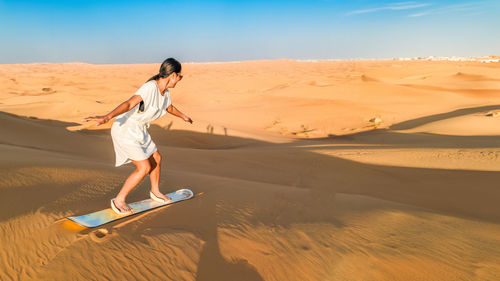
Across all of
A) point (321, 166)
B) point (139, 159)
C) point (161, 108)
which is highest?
point (161, 108)

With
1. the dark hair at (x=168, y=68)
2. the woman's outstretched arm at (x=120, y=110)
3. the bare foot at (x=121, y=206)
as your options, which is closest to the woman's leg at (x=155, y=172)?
the bare foot at (x=121, y=206)

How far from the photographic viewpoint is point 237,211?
2.79 m

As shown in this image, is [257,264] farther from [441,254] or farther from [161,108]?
[161,108]

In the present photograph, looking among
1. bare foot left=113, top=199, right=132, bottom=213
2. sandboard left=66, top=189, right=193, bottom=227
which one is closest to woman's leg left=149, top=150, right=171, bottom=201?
sandboard left=66, top=189, right=193, bottom=227

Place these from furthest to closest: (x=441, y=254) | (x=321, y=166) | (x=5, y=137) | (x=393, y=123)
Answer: (x=393, y=123) → (x=5, y=137) → (x=321, y=166) → (x=441, y=254)

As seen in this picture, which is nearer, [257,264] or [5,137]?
[257,264]

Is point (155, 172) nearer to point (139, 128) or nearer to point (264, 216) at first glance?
point (139, 128)

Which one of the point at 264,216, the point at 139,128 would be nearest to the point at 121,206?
the point at 139,128

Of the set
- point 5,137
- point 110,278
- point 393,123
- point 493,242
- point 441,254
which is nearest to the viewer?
point 110,278

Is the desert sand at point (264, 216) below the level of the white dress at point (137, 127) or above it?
below

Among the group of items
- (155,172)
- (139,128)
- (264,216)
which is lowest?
(264,216)

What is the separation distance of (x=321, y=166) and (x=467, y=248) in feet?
9.75

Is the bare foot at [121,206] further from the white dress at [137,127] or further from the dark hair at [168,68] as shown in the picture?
the dark hair at [168,68]

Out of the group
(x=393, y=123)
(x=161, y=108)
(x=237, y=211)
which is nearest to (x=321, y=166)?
(x=237, y=211)
